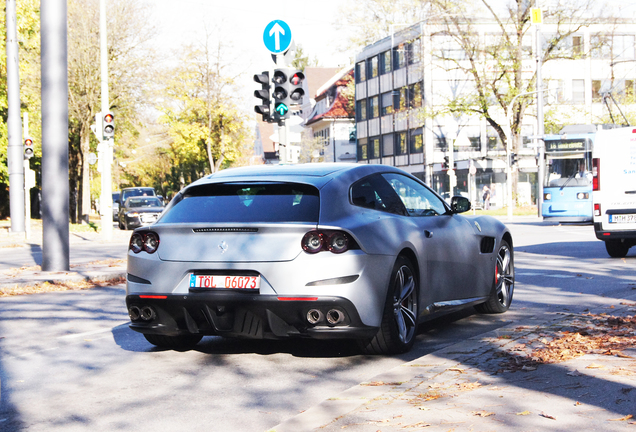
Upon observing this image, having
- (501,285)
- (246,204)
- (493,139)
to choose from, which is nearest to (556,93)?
(493,139)

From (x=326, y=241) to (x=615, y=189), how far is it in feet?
36.4

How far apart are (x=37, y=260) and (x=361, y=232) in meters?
14.2

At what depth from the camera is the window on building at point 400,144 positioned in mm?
70875

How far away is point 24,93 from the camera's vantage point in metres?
37.6

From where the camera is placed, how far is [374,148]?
77750mm

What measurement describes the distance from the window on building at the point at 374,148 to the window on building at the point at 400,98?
17.1 ft

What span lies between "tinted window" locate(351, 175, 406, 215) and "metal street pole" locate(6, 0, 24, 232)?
2326cm

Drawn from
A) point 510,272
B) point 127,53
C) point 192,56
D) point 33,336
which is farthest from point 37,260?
point 192,56

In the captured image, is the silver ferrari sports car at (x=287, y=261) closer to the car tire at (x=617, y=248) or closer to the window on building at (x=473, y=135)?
the car tire at (x=617, y=248)

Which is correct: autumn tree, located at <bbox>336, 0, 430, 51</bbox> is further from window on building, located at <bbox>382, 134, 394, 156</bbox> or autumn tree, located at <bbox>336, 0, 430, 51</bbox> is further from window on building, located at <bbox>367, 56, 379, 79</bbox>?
window on building, located at <bbox>382, 134, 394, 156</bbox>

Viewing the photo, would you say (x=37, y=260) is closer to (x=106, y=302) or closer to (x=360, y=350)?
(x=106, y=302)

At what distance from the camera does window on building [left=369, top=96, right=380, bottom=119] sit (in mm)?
75938

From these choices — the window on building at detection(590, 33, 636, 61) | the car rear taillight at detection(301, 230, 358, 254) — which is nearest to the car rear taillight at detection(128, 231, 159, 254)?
the car rear taillight at detection(301, 230, 358, 254)

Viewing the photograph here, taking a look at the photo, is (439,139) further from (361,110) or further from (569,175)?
(569,175)
